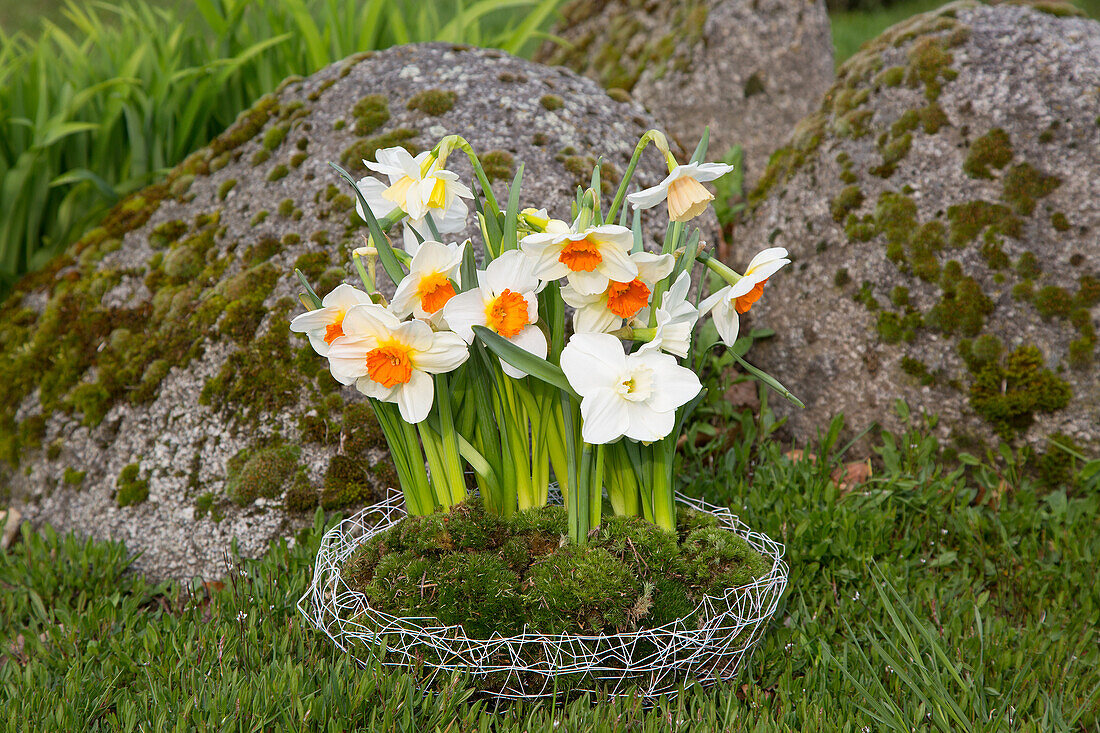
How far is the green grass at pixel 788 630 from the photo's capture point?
144 centimetres

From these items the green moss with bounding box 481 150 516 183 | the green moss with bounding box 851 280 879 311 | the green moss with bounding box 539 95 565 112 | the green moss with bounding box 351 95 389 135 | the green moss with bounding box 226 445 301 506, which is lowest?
the green moss with bounding box 226 445 301 506

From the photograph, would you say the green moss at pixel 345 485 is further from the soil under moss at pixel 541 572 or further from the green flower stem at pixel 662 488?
the green flower stem at pixel 662 488

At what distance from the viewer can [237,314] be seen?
233 cm

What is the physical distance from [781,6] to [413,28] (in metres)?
1.84

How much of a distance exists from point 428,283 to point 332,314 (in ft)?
0.71

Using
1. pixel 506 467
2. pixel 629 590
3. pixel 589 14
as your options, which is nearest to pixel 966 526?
pixel 629 590

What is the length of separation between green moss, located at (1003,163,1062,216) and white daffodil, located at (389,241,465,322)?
6.33 ft

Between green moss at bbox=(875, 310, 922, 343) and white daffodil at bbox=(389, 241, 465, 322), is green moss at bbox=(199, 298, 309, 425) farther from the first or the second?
green moss at bbox=(875, 310, 922, 343)

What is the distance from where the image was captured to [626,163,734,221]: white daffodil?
1348 millimetres

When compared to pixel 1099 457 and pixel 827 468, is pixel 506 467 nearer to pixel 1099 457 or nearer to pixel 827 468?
pixel 827 468

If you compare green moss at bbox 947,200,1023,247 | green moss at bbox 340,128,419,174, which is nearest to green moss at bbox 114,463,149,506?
green moss at bbox 340,128,419,174

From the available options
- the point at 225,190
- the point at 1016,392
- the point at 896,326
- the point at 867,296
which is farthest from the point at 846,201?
the point at 225,190

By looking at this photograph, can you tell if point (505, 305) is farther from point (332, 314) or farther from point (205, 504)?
point (205, 504)

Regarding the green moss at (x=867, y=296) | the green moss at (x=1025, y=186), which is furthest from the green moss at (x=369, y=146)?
the green moss at (x=1025, y=186)
